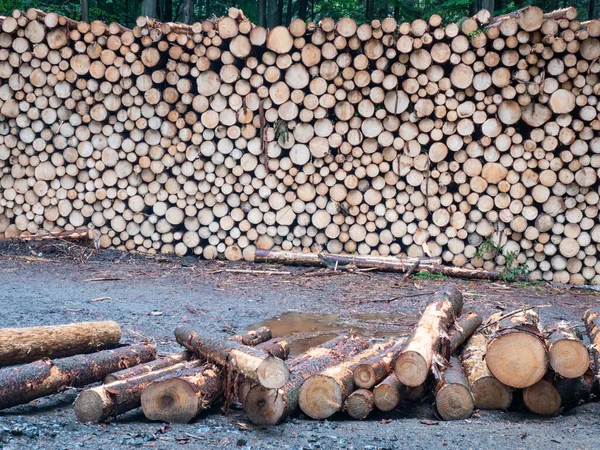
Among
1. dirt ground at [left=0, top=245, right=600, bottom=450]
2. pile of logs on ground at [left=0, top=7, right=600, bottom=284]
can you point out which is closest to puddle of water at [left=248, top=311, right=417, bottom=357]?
dirt ground at [left=0, top=245, right=600, bottom=450]

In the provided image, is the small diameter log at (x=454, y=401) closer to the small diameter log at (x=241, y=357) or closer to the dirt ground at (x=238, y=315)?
the dirt ground at (x=238, y=315)

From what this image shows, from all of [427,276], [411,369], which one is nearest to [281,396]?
[411,369]

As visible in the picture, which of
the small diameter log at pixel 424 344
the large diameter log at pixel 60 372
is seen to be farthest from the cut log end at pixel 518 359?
the large diameter log at pixel 60 372

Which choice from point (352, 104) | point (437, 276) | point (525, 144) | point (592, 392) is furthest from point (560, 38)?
point (592, 392)

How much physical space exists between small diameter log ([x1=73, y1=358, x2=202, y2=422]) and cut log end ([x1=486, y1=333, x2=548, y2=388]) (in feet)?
6.31

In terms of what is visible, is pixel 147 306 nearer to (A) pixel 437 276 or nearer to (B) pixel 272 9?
(A) pixel 437 276

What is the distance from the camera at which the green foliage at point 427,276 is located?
8.14m

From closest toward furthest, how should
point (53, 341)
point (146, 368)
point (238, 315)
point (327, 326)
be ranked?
point (146, 368) → point (53, 341) → point (327, 326) → point (238, 315)

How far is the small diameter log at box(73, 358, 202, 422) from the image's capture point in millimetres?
3340

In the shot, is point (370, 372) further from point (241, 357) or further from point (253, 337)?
point (253, 337)

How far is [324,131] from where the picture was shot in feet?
27.7

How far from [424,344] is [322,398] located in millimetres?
667

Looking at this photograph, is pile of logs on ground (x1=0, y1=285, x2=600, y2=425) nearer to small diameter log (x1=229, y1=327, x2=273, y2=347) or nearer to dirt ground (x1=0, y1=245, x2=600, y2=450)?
dirt ground (x1=0, y1=245, x2=600, y2=450)

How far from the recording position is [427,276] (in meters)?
8.16
